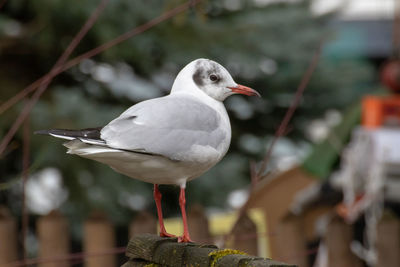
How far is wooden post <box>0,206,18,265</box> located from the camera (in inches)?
102

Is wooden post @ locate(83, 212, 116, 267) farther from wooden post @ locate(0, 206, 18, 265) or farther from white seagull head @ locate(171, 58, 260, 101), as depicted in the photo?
white seagull head @ locate(171, 58, 260, 101)

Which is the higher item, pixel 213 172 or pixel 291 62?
pixel 291 62

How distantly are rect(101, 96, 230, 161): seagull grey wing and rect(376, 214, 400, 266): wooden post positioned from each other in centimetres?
126

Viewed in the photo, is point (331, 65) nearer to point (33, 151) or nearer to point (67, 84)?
point (67, 84)

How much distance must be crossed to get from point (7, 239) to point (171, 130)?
5.03 feet

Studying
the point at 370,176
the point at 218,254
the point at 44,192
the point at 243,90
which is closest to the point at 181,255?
the point at 218,254

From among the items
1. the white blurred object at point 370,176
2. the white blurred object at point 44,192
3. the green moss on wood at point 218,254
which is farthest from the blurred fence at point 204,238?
the green moss on wood at point 218,254

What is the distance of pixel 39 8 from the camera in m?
3.17

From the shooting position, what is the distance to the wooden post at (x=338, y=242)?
8.11ft

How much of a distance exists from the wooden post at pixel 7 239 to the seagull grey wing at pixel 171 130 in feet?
4.86

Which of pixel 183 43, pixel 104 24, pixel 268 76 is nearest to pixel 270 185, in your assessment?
pixel 268 76

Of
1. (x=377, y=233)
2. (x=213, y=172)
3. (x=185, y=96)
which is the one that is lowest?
(x=377, y=233)

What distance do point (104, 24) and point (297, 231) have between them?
4.21 ft

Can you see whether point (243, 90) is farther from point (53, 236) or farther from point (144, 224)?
point (53, 236)
